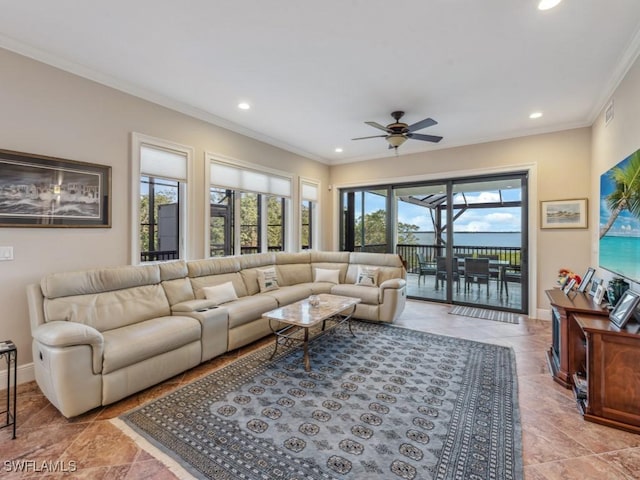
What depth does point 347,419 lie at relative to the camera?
2.15 metres

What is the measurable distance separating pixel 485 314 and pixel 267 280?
3.57 meters

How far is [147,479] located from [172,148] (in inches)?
135

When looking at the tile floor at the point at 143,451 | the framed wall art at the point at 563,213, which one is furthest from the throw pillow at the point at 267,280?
the framed wall art at the point at 563,213

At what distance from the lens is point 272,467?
1.71 m

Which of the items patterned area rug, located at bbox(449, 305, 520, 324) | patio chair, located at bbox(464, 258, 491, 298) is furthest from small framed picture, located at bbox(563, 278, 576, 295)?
patio chair, located at bbox(464, 258, 491, 298)

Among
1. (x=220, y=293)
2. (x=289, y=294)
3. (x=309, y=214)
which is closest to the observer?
(x=220, y=293)

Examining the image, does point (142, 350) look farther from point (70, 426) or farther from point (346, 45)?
point (346, 45)

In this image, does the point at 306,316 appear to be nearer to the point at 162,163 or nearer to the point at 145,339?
the point at 145,339

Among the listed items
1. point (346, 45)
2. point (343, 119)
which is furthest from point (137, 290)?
point (343, 119)

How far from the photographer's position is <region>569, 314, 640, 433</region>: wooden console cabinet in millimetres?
2029

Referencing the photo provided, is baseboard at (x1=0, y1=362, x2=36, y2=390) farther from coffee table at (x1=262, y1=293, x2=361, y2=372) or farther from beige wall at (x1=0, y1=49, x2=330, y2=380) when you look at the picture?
coffee table at (x1=262, y1=293, x2=361, y2=372)

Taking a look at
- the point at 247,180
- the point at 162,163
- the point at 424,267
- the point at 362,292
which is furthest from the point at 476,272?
the point at 162,163

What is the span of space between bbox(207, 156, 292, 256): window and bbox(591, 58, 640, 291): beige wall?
177 inches

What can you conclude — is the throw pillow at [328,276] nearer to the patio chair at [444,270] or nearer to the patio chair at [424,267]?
the patio chair at [424,267]
